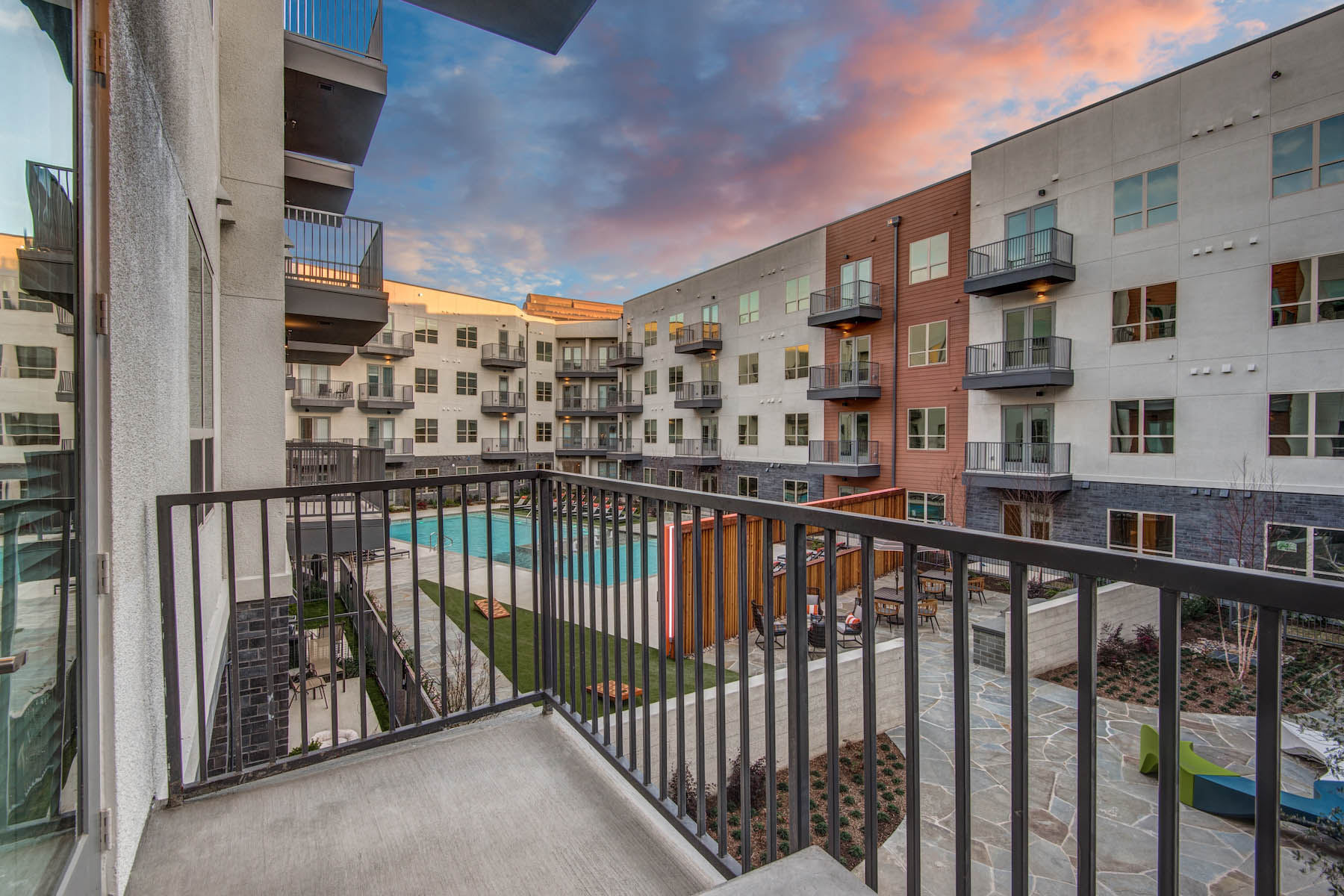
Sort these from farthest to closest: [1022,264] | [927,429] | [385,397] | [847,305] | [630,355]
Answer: [630,355] → [385,397] → [847,305] → [927,429] → [1022,264]

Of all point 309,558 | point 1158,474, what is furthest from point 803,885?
point 1158,474

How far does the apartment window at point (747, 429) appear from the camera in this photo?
21.8 m

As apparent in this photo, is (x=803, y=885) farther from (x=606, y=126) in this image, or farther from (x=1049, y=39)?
(x=606, y=126)

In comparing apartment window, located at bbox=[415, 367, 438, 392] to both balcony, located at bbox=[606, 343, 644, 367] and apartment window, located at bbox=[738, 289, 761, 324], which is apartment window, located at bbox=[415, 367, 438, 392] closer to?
balcony, located at bbox=[606, 343, 644, 367]

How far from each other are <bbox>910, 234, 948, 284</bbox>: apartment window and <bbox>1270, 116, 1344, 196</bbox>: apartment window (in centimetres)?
642

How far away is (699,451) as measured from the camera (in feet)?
78.9

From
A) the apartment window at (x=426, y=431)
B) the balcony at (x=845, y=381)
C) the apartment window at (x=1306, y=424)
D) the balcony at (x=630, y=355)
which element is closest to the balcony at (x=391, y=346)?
the apartment window at (x=426, y=431)

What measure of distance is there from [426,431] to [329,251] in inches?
861

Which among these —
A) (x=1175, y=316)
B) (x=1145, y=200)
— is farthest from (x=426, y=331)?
(x=1175, y=316)

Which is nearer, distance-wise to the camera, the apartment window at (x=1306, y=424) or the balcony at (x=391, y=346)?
the apartment window at (x=1306, y=424)

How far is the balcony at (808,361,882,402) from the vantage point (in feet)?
57.3

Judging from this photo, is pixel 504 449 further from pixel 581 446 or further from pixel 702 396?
pixel 702 396

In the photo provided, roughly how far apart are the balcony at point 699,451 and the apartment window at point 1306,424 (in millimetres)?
15548

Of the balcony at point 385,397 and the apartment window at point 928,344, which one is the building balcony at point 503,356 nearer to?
the balcony at point 385,397
